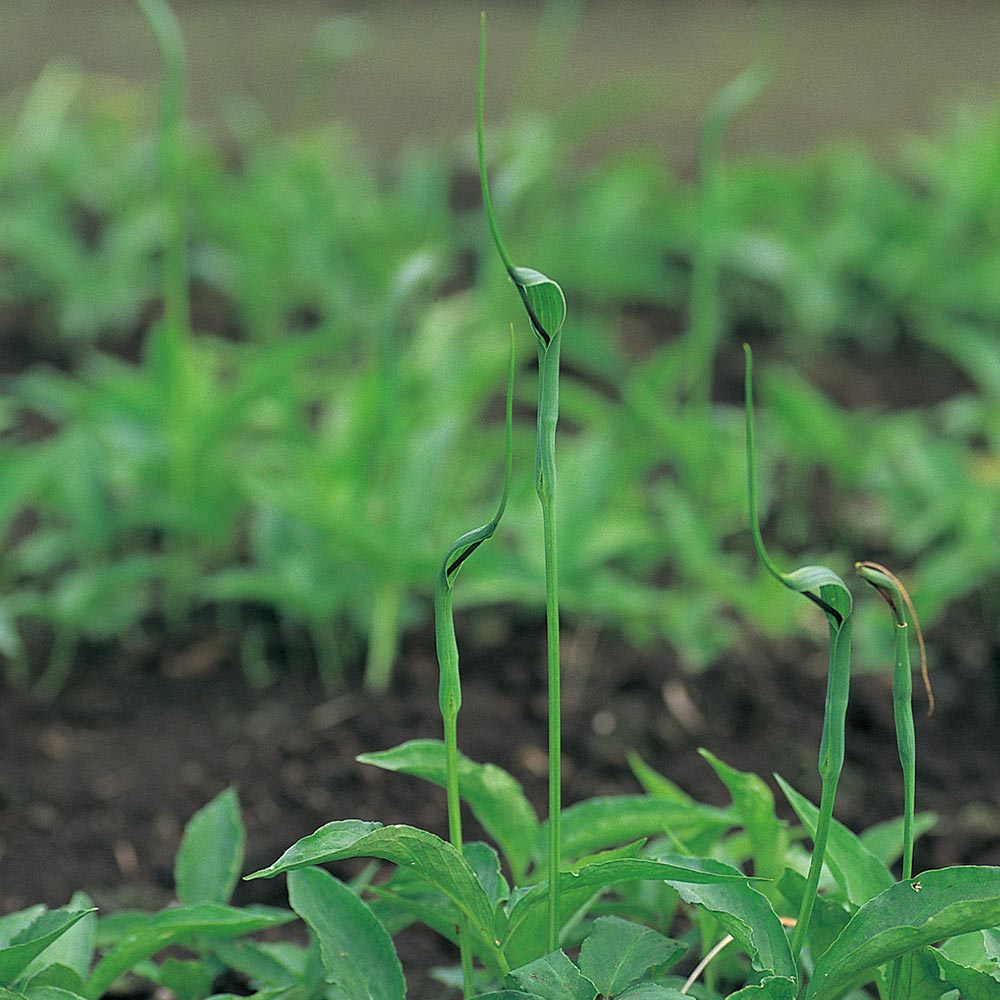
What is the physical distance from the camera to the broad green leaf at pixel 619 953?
0.93 m

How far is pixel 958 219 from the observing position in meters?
2.95

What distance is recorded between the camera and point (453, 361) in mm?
2135

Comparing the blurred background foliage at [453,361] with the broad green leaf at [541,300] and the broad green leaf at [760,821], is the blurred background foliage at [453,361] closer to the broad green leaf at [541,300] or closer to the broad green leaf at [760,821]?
the broad green leaf at [760,821]

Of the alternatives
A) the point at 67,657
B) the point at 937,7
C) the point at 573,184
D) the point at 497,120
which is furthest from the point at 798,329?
the point at 937,7

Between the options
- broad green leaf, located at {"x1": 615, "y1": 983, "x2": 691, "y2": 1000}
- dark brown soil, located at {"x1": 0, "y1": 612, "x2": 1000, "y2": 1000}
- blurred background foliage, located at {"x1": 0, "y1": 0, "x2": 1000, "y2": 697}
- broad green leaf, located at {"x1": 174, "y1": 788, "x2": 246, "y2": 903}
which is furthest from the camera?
blurred background foliage, located at {"x1": 0, "y1": 0, "x2": 1000, "y2": 697}

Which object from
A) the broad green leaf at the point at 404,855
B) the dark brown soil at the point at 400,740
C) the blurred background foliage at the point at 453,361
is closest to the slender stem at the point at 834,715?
the broad green leaf at the point at 404,855

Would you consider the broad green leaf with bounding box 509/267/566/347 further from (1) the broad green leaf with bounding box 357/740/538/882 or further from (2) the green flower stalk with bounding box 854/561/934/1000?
(1) the broad green leaf with bounding box 357/740/538/882

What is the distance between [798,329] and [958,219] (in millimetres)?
435

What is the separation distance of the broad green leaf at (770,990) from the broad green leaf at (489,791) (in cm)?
25

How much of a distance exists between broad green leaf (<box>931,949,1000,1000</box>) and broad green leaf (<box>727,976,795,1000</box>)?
11 centimetres

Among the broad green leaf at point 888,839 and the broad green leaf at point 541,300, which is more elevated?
the broad green leaf at point 541,300

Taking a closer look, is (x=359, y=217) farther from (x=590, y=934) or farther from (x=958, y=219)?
(x=590, y=934)

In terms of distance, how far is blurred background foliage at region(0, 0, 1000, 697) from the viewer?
70.5 inches

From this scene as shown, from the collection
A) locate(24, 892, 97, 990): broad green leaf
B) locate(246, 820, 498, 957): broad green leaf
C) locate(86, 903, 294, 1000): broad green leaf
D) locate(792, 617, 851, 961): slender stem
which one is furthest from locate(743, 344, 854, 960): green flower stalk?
locate(24, 892, 97, 990): broad green leaf
